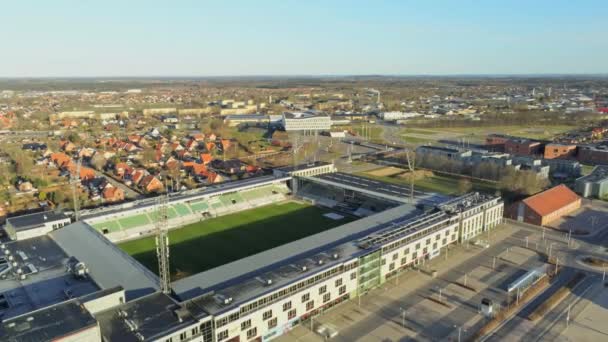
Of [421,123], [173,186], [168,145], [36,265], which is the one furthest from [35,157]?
[421,123]

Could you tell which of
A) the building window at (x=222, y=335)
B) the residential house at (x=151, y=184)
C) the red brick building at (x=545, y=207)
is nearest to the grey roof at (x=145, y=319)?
the building window at (x=222, y=335)

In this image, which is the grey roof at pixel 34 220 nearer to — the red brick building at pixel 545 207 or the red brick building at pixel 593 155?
the red brick building at pixel 545 207

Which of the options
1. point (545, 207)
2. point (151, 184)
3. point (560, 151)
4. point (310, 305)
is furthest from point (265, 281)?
point (560, 151)

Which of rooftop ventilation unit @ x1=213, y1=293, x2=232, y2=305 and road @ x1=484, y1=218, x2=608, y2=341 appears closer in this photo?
rooftop ventilation unit @ x1=213, y1=293, x2=232, y2=305

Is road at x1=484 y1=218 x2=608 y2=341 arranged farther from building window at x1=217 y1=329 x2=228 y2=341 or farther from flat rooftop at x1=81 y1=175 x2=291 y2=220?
flat rooftop at x1=81 y1=175 x2=291 y2=220

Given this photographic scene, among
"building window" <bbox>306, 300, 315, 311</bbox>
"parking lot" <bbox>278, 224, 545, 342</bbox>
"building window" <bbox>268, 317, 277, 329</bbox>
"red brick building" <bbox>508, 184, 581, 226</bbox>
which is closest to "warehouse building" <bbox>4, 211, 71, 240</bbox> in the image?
"building window" <bbox>268, 317, 277, 329</bbox>

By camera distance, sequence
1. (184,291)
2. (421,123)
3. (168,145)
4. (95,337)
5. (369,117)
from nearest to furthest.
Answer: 1. (95,337)
2. (184,291)
3. (168,145)
4. (421,123)
5. (369,117)

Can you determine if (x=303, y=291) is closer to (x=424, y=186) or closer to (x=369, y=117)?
(x=424, y=186)
